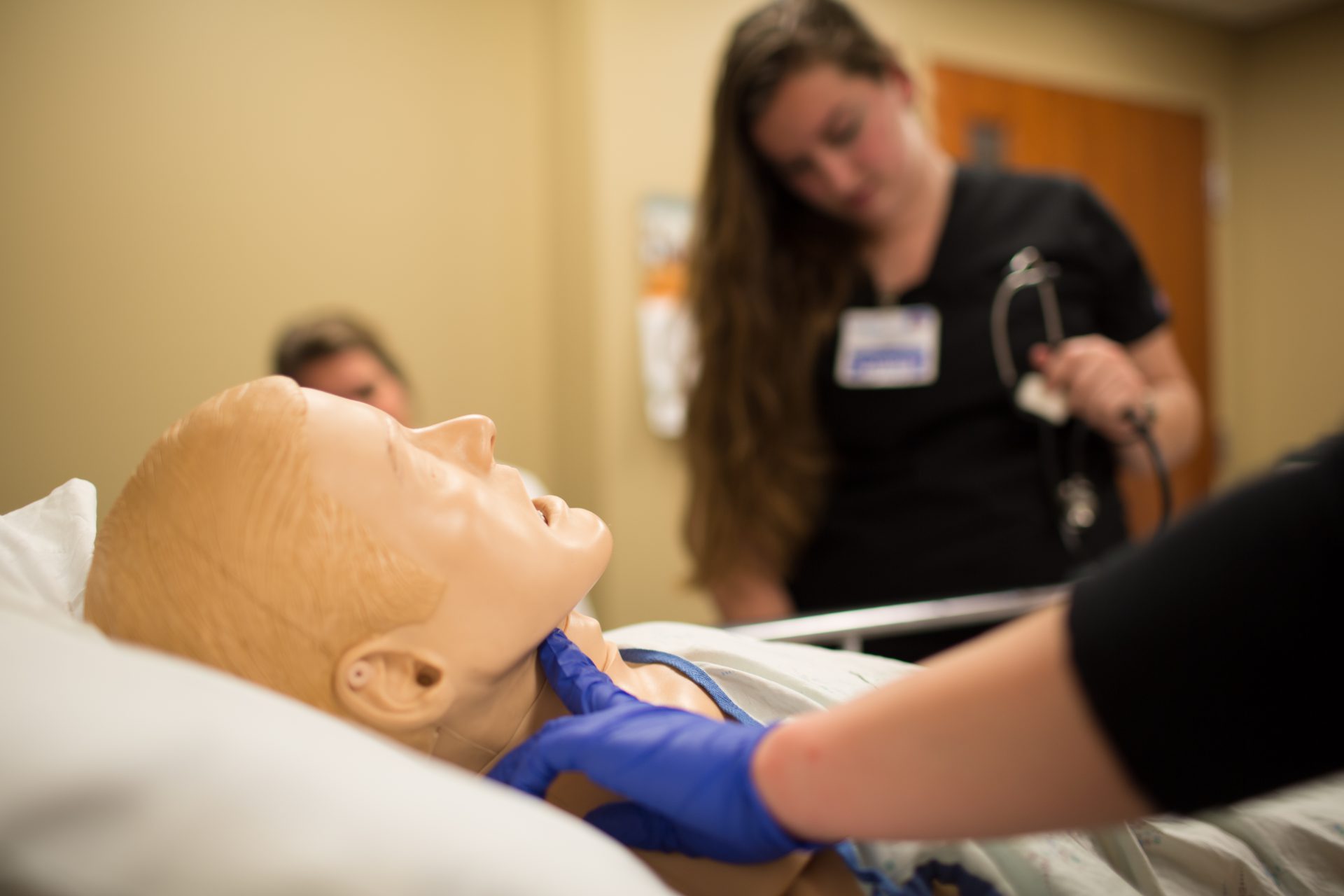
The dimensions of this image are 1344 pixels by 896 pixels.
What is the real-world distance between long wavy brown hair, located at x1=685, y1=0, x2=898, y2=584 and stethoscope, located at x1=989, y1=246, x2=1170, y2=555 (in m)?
0.25

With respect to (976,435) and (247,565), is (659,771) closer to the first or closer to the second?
(247,565)

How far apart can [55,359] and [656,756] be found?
2.25 ft

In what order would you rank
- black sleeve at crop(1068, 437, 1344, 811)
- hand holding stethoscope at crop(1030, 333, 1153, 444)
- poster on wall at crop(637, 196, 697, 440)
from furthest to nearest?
1. poster on wall at crop(637, 196, 697, 440)
2. hand holding stethoscope at crop(1030, 333, 1153, 444)
3. black sleeve at crop(1068, 437, 1344, 811)

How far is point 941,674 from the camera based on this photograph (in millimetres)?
355

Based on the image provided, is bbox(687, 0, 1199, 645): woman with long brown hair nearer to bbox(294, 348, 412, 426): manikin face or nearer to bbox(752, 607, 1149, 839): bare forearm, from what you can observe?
bbox(294, 348, 412, 426): manikin face

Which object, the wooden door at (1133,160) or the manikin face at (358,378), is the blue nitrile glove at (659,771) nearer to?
the manikin face at (358,378)

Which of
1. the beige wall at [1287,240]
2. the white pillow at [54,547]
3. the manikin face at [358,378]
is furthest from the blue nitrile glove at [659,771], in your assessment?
the beige wall at [1287,240]

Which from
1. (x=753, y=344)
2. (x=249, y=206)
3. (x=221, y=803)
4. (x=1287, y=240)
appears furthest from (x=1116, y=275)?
(x=1287, y=240)

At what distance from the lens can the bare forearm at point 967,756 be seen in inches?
12.5

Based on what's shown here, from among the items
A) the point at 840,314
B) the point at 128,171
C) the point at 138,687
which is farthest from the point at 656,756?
the point at 128,171

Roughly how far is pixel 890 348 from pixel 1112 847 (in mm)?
786

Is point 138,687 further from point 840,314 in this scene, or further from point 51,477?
point 840,314

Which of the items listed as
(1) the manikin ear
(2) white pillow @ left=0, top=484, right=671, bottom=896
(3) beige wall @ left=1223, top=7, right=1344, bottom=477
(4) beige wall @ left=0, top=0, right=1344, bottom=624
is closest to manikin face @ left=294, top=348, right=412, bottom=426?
(4) beige wall @ left=0, top=0, right=1344, bottom=624

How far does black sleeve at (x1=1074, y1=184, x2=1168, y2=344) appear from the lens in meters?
1.31
